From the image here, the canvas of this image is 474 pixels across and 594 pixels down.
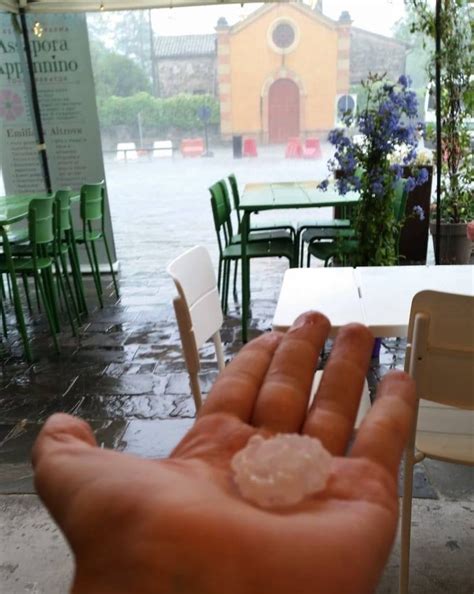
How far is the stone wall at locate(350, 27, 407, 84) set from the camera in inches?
199

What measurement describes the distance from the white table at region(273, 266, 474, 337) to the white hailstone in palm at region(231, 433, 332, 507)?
0.76m

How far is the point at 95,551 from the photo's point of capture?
542 mm

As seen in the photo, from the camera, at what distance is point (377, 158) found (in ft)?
9.20

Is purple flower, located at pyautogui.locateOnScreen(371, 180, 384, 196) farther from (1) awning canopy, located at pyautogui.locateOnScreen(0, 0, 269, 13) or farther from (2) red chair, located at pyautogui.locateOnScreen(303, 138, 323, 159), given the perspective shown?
(2) red chair, located at pyautogui.locateOnScreen(303, 138, 323, 159)

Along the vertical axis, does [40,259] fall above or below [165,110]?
below

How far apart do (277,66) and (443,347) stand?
5499 millimetres

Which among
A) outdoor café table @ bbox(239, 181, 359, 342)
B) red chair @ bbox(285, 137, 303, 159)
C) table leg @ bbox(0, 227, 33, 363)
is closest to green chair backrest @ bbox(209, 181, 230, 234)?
outdoor café table @ bbox(239, 181, 359, 342)

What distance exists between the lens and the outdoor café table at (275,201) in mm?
3428

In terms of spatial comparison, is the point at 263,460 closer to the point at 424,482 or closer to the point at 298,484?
the point at 298,484

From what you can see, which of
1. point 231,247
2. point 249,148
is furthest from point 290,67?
point 231,247

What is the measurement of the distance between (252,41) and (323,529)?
5870mm

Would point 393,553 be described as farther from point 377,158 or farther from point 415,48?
point 415,48

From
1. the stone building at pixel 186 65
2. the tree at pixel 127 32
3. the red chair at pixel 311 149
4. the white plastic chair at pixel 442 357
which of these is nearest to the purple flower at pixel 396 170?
the white plastic chair at pixel 442 357

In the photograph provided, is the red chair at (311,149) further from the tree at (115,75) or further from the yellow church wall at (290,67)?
the tree at (115,75)
